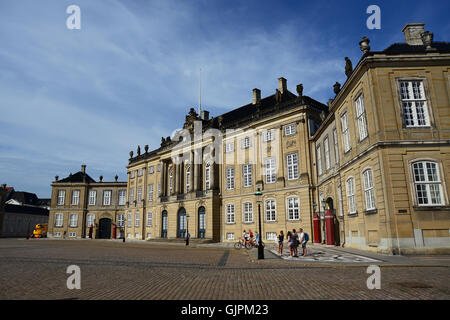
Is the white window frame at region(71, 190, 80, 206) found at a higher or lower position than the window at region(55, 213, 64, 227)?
higher

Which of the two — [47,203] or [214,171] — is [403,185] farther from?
[47,203]

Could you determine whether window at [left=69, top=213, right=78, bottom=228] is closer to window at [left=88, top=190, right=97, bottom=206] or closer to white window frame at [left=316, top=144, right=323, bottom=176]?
window at [left=88, top=190, right=97, bottom=206]

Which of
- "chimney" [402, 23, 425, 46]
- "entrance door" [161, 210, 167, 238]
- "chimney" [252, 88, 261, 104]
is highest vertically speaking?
"chimney" [252, 88, 261, 104]

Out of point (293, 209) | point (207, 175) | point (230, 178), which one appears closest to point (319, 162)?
point (293, 209)

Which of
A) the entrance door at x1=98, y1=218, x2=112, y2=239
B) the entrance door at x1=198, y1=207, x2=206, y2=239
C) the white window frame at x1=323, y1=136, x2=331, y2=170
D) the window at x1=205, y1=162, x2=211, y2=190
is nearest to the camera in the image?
the white window frame at x1=323, y1=136, x2=331, y2=170

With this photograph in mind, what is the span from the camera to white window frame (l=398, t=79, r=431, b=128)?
17.5 meters

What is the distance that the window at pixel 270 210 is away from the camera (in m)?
32.7

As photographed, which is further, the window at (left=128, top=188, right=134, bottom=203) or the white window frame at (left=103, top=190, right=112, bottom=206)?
the white window frame at (left=103, top=190, right=112, bottom=206)

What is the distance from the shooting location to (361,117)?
64.2 ft

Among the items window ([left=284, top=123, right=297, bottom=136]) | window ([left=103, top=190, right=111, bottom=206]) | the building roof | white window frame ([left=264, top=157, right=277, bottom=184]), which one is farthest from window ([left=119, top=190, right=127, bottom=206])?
window ([left=284, top=123, right=297, bottom=136])

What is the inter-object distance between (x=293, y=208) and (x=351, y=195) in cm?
1006

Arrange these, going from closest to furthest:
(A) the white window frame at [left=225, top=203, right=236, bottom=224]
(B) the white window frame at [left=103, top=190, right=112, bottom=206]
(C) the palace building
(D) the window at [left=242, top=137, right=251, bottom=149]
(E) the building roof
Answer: (C) the palace building < (D) the window at [left=242, top=137, right=251, bottom=149] < (A) the white window frame at [left=225, top=203, right=236, bottom=224] < (B) the white window frame at [left=103, top=190, right=112, bottom=206] < (E) the building roof

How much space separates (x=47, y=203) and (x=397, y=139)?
116 meters

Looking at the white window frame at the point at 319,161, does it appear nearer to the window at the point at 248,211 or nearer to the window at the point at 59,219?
the window at the point at 248,211
